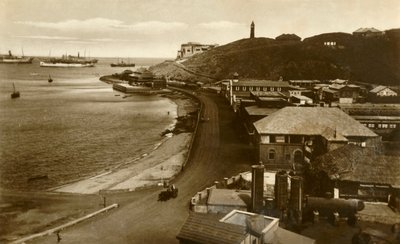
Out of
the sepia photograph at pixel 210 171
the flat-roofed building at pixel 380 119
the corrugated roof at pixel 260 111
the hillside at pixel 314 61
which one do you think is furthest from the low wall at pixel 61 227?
the hillside at pixel 314 61

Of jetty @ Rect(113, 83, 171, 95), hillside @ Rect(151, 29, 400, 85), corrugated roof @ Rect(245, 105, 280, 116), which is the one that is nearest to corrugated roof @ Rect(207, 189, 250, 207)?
corrugated roof @ Rect(245, 105, 280, 116)

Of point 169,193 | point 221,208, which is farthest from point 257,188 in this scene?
point 169,193

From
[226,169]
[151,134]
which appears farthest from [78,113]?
[226,169]

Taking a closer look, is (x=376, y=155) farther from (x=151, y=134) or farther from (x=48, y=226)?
(x=151, y=134)

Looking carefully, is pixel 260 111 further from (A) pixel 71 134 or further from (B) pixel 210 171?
(A) pixel 71 134

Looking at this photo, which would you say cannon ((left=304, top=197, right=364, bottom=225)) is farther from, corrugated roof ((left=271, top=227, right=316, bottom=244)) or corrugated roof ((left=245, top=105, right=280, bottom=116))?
corrugated roof ((left=245, top=105, right=280, bottom=116))
